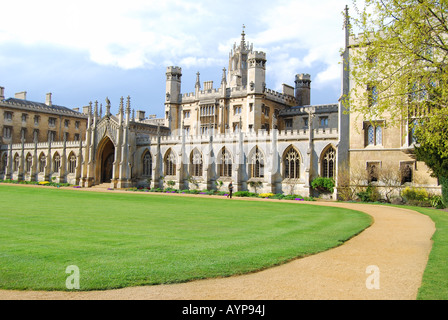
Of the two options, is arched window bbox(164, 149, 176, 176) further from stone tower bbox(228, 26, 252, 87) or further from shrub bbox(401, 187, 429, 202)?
shrub bbox(401, 187, 429, 202)

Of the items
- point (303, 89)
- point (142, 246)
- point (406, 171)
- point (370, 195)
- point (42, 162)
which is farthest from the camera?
point (42, 162)

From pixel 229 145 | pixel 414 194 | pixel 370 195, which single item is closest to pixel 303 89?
pixel 229 145

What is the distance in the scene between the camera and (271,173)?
1407 inches

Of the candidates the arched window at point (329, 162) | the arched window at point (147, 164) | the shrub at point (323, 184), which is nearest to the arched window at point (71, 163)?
the arched window at point (147, 164)

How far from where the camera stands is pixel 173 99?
5475 cm

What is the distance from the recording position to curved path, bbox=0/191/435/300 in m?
6.02

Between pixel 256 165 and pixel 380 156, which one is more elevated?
pixel 380 156

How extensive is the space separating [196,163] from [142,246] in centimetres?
3292

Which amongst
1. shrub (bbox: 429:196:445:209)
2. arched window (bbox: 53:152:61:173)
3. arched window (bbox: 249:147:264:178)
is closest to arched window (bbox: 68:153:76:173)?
arched window (bbox: 53:152:61:173)

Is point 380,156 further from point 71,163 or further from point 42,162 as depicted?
point 42,162

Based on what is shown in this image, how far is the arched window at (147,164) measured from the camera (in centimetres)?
4625
